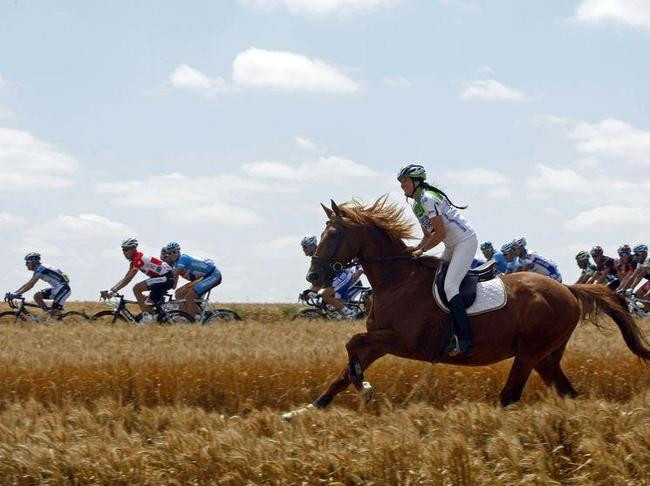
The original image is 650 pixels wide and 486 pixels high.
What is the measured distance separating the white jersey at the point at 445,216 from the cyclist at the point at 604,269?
500 inches

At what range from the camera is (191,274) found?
21.6 m

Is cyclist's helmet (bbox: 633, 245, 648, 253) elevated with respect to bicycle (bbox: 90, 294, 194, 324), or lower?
elevated

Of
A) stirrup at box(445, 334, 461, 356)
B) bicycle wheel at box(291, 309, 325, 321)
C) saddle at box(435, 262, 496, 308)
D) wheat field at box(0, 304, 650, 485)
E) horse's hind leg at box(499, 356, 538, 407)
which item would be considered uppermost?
saddle at box(435, 262, 496, 308)

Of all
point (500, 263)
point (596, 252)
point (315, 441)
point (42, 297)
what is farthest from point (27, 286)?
point (315, 441)

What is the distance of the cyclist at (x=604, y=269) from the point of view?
22.7 metres

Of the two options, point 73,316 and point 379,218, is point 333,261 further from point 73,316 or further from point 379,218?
point 73,316

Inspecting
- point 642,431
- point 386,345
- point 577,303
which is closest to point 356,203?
point 386,345

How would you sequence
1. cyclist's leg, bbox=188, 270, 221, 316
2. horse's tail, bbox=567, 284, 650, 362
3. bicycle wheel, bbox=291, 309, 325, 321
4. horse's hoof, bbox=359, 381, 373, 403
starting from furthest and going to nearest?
bicycle wheel, bbox=291, 309, 325, 321
cyclist's leg, bbox=188, 270, 221, 316
horse's tail, bbox=567, 284, 650, 362
horse's hoof, bbox=359, 381, 373, 403

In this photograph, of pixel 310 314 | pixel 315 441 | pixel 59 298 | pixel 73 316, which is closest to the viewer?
pixel 315 441

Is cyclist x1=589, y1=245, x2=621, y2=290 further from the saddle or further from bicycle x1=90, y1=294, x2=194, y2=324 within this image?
the saddle

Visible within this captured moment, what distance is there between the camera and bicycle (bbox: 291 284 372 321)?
72.7ft

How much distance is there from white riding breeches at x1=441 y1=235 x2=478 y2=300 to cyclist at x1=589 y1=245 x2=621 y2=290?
41.6 ft

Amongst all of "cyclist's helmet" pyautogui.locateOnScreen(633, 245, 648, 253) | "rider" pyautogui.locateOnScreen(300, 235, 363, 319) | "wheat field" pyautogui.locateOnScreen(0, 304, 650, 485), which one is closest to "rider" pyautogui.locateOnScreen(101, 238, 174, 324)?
"rider" pyautogui.locateOnScreen(300, 235, 363, 319)

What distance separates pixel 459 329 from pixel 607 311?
2204 millimetres
